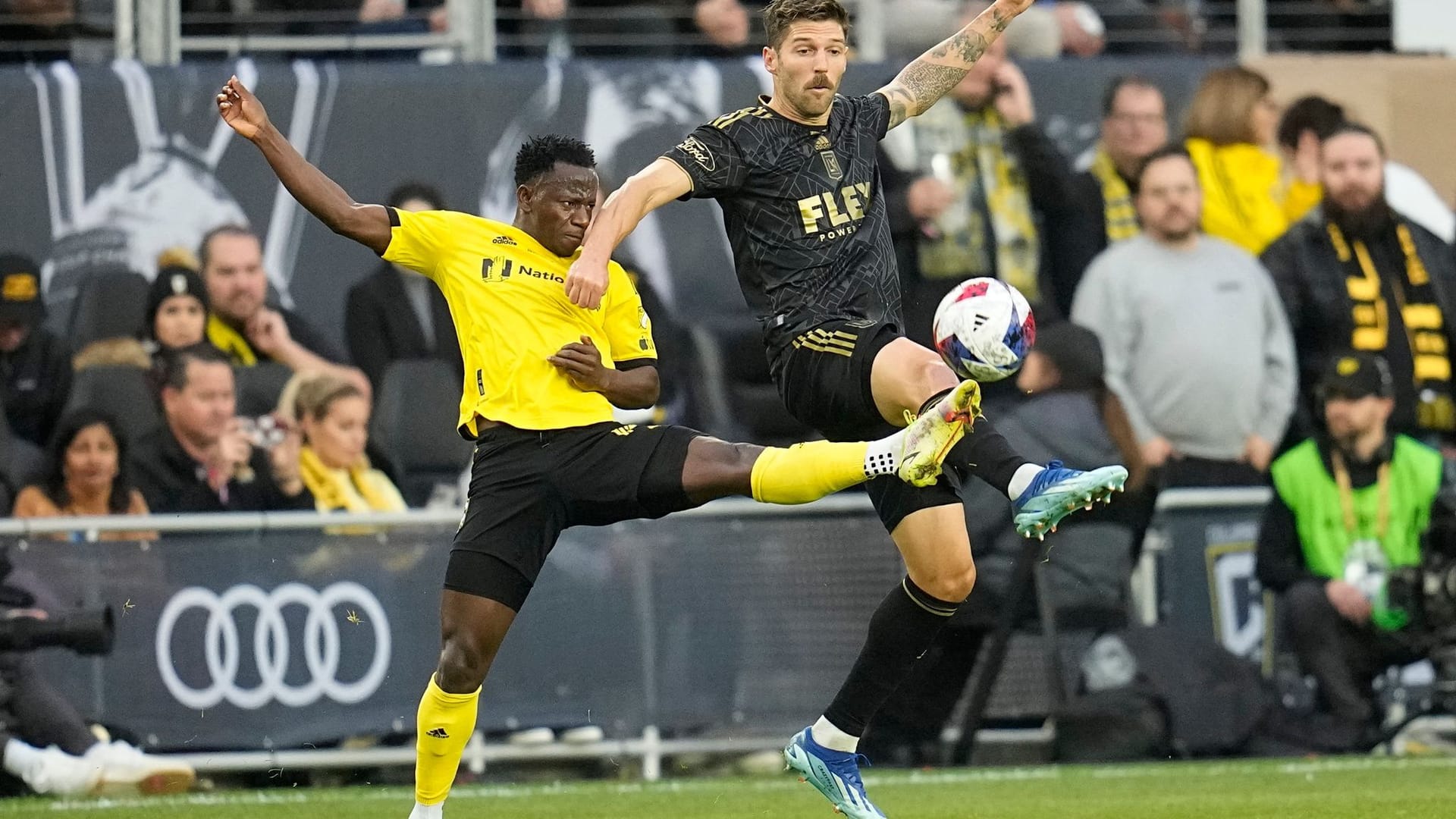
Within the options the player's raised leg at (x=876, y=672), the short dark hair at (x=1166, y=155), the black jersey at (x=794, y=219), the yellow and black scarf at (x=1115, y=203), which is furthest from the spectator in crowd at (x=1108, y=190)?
the player's raised leg at (x=876, y=672)

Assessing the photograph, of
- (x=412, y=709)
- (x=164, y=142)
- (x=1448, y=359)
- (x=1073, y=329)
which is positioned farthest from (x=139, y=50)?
(x=1448, y=359)

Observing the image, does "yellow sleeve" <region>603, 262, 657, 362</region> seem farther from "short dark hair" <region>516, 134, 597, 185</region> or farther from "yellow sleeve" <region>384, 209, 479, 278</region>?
"yellow sleeve" <region>384, 209, 479, 278</region>

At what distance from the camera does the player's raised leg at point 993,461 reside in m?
6.68

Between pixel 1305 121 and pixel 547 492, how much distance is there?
698 cm

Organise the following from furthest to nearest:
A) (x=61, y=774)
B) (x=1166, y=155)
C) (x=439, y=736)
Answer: (x=1166, y=155), (x=61, y=774), (x=439, y=736)

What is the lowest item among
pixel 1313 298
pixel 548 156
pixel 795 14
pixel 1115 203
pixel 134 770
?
pixel 134 770

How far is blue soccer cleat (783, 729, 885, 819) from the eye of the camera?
25.5 feet

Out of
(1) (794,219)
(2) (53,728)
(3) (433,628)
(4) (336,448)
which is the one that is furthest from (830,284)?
(2) (53,728)

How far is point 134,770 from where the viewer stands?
10406mm

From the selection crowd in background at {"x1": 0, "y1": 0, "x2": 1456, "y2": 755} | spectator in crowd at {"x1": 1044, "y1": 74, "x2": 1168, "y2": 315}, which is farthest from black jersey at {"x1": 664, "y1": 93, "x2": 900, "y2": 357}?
spectator in crowd at {"x1": 1044, "y1": 74, "x2": 1168, "y2": 315}

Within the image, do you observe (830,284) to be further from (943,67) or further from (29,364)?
(29,364)

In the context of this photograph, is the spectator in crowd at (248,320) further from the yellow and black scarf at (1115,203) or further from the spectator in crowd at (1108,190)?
the yellow and black scarf at (1115,203)

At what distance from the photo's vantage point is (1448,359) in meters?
12.9

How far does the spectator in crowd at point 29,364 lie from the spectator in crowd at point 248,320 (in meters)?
0.82
